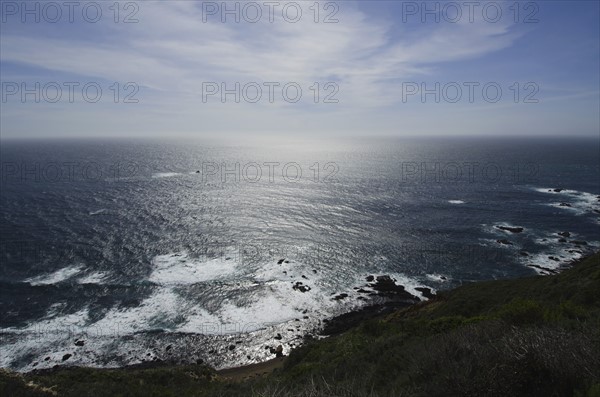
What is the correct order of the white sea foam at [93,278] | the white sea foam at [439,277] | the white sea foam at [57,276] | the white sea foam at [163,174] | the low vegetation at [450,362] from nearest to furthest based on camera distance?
the low vegetation at [450,362] → the white sea foam at [57,276] → the white sea foam at [93,278] → the white sea foam at [439,277] → the white sea foam at [163,174]

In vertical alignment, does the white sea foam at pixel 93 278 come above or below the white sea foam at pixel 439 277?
above

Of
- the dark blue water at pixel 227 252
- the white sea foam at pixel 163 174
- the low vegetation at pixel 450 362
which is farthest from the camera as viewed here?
the white sea foam at pixel 163 174

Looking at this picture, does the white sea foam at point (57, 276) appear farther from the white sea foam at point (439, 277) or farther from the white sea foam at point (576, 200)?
the white sea foam at point (576, 200)

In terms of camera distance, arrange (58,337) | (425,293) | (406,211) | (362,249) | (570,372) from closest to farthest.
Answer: (570,372) → (58,337) → (425,293) → (362,249) → (406,211)

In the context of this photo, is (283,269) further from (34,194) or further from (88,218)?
(34,194)

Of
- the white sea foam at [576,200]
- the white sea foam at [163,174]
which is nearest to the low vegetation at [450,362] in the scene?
the white sea foam at [576,200]

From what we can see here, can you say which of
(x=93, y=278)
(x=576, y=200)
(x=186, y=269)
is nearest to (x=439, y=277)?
(x=186, y=269)

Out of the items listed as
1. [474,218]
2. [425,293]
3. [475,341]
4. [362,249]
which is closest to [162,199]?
[362,249]
